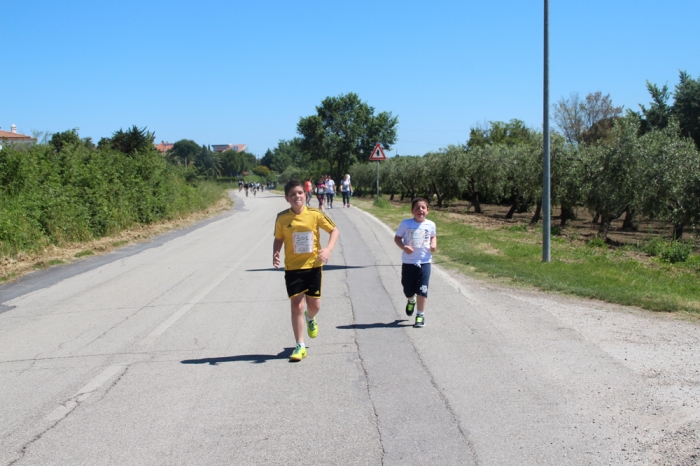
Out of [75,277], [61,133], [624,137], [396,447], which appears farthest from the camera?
[61,133]

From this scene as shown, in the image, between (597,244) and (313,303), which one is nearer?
(313,303)

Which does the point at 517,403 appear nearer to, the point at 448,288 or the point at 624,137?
the point at 448,288

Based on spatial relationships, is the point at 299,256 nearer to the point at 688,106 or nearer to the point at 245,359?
the point at 245,359

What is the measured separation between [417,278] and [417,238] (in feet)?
1.52

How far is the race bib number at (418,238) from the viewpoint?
7.32 metres

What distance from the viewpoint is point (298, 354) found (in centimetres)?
601

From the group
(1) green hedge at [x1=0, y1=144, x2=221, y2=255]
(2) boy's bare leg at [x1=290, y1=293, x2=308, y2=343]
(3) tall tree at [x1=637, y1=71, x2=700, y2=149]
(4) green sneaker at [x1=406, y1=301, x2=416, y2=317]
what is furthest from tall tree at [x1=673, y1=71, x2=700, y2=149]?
(2) boy's bare leg at [x1=290, y1=293, x2=308, y2=343]

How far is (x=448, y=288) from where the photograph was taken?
32.3ft

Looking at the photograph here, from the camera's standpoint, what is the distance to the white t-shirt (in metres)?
7.33

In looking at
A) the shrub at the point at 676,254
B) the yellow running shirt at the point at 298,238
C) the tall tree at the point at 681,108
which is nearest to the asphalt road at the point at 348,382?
the yellow running shirt at the point at 298,238

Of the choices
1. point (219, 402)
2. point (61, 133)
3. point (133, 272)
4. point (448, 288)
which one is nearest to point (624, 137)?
point (448, 288)

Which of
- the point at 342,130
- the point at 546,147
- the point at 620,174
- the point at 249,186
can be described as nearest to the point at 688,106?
the point at 620,174

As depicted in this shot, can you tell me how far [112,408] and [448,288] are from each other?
602 cm

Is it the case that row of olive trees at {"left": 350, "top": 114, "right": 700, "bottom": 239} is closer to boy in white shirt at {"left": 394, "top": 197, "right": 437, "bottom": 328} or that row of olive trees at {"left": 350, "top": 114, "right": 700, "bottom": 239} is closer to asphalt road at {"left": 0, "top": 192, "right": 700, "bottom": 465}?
asphalt road at {"left": 0, "top": 192, "right": 700, "bottom": 465}
